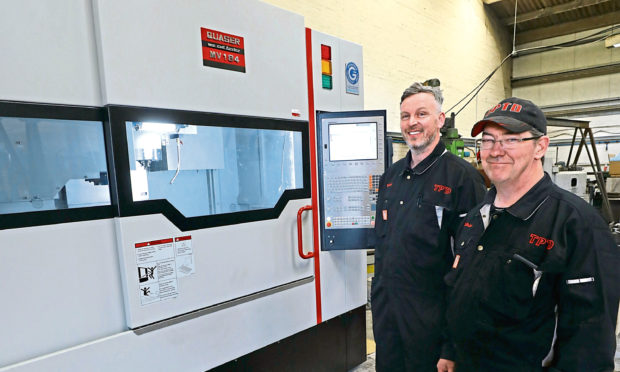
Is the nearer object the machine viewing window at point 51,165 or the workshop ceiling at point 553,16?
the machine viewing window at point 51,165

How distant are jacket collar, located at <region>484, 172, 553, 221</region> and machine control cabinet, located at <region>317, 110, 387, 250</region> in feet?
3.23

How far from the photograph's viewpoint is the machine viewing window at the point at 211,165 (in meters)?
1.34

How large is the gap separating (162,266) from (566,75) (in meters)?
8.99

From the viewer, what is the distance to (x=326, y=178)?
1944mm

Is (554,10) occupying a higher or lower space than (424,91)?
higher

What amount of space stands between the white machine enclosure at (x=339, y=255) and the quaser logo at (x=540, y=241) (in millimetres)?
1201

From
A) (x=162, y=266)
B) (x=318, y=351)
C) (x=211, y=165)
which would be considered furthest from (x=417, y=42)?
(x=162, y=266)

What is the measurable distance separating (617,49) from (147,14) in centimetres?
898

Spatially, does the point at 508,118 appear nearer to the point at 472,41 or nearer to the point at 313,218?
the point at 313,218

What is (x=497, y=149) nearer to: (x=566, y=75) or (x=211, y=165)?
(x=211, y=165)

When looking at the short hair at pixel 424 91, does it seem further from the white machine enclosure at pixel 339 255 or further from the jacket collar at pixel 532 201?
the jacket collar at pixel 532 201

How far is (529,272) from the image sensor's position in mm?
930

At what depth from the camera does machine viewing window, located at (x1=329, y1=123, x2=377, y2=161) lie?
1.92 metres

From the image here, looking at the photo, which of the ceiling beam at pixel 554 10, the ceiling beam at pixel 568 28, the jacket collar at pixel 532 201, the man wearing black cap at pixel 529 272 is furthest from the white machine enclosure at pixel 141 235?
the ceiling beam at pixel 568 28
